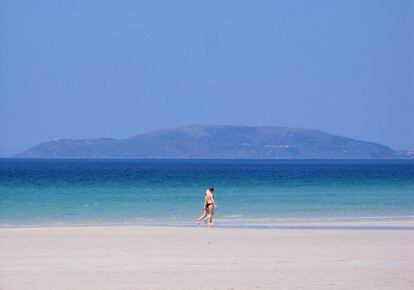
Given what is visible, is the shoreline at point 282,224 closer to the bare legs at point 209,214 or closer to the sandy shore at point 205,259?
the bare legs at point 209,214

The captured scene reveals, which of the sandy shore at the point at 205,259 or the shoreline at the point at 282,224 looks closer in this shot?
the sandy shore at the point at 205,259

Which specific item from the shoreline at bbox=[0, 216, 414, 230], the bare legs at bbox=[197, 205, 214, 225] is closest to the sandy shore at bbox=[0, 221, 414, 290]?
the shoreline at bbox=[0, 216, 414, 230]

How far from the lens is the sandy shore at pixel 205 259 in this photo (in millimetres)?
13547

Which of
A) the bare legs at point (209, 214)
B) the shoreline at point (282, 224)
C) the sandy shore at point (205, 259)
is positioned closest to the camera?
the sandy shore at point (205, 259)

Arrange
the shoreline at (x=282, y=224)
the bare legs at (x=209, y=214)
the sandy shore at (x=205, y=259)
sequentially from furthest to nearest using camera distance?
the bare legs at (x=209, y=214) → the shoreline at (x=282, y=224) → the sandy shore at (x=205, y=259)

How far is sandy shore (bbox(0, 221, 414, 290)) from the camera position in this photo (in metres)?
13.5

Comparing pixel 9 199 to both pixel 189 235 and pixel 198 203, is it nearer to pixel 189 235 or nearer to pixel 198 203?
pixel 198 203

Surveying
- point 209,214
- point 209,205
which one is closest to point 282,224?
point 209,214

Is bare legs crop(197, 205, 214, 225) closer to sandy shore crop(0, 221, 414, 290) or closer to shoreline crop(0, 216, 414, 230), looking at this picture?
shoreline crop(0, 216, 414, 230)

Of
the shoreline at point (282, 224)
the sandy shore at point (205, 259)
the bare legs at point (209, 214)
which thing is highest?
the bare legs at point (209, 214)

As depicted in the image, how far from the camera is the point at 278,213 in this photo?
1393 inches

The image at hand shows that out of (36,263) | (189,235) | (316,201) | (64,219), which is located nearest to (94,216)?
(64,219)

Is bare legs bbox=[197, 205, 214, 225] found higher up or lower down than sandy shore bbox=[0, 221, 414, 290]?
higher up

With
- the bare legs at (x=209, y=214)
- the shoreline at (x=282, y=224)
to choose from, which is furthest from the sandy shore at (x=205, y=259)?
the bare legs at (x=209, y=214)
